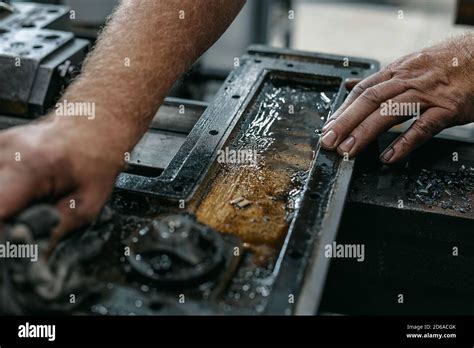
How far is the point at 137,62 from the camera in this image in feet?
4.10

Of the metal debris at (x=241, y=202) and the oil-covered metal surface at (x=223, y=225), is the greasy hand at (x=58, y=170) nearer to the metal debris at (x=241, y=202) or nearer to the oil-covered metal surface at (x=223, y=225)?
the oil-covered metal surface at (x=223, y=225)

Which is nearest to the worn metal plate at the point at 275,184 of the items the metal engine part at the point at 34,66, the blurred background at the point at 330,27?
the metal engine part at the point at 34,66

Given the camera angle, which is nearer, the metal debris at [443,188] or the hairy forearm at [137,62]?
the hairy forearm at [137,62]

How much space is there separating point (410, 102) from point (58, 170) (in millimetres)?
836

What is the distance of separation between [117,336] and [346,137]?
0.69 meters

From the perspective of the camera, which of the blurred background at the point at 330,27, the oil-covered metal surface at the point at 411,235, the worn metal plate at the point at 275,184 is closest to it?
the worn metal plate at the point at 275,184

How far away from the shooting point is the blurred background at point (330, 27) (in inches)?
128

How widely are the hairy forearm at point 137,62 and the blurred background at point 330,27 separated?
107 centimetres

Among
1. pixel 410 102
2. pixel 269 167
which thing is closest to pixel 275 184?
pixel 269 167

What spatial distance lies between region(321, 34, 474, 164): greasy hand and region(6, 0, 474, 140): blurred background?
3.66ft

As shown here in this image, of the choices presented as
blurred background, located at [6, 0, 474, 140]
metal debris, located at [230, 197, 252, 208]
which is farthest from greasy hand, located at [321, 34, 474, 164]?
blurred background, located at [6, 0, 474, 140]

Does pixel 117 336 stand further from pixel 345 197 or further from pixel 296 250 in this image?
pixel 345 197

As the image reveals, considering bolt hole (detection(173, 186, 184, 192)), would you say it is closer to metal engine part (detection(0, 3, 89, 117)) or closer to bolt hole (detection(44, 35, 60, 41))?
metal engine part (detection(0, 3, 89, 117))

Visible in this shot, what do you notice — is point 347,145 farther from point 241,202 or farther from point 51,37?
point 51,37
